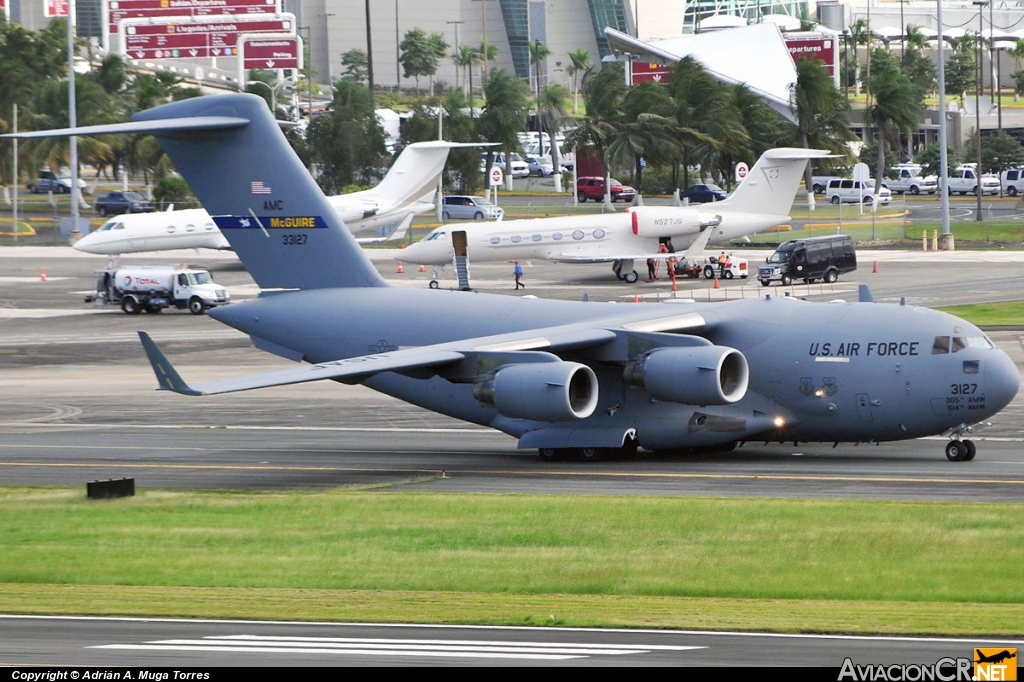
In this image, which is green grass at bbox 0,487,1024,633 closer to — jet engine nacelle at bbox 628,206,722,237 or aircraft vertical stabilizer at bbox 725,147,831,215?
jet engine nacelle at bbox 628,206,722,237

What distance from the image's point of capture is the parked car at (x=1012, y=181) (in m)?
118

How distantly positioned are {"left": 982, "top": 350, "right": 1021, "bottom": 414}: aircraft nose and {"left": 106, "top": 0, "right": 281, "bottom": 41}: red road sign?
123 meters

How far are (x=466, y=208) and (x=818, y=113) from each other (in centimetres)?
2917

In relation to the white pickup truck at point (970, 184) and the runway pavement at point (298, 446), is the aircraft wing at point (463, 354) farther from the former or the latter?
the white pickup truck at point (970, 184)

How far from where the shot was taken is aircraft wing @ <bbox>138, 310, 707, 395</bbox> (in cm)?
2441

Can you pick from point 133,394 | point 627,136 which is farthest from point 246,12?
point 133,394

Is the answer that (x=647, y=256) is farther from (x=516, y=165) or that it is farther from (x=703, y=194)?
(x=516, y=165)

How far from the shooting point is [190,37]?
136 m

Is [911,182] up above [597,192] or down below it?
above

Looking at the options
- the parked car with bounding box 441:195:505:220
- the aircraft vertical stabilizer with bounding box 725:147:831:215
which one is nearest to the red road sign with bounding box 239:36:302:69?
the parked car with bounding box 441:195:505:220

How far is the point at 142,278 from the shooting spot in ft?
207

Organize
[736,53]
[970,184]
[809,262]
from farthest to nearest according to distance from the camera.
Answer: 1. [736,53]
2. [970,184]
3. [809,262]

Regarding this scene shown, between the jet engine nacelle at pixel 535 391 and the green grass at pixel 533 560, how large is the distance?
2.39 m

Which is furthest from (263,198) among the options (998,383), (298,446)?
(998,383)
